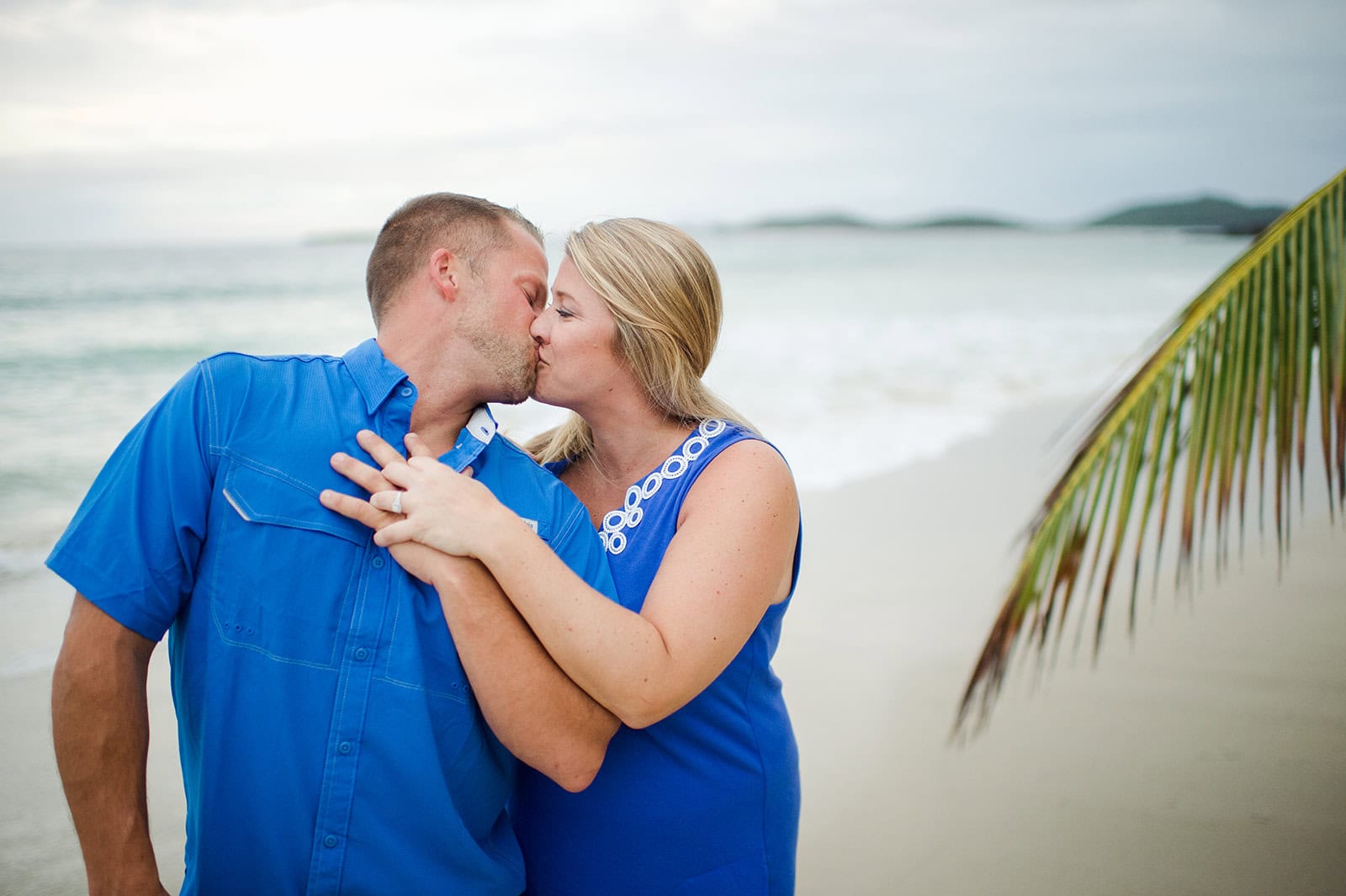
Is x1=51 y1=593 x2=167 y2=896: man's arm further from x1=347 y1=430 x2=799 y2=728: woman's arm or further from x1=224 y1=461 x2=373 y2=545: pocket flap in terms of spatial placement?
x1=347 y1=430 x2=799 y2=728: woman's arm

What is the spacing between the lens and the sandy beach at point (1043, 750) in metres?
3.83

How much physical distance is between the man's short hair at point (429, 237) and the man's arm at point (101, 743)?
93cm

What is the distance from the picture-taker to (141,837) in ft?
6.10

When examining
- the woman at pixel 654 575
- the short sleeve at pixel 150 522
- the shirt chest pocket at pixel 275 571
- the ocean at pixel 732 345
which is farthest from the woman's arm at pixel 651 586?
the ocean at pixel 732 345

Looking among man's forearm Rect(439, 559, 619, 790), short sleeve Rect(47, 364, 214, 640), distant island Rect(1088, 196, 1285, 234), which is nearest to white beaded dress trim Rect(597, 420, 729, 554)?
man's forearm Rect(439, 559, 619, 790)

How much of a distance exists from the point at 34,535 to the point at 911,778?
7.54 meters

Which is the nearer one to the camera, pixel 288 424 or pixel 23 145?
pixel 288 424

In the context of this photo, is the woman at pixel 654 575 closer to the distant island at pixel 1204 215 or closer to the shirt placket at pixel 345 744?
the shirt placket at pixel 345 744

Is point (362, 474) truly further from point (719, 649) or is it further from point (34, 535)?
point (34, 535)

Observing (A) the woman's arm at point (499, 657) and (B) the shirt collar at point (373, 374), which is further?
(B) the shirt collar at point (373, 374)

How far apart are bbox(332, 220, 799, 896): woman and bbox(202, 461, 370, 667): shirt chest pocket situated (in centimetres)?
14

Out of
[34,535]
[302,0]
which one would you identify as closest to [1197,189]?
[302,0]

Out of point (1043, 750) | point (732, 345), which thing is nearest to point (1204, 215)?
point (732, 345)

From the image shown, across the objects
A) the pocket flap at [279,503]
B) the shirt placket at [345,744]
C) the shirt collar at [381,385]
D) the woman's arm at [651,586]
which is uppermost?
the shirt collar at [381,385]
